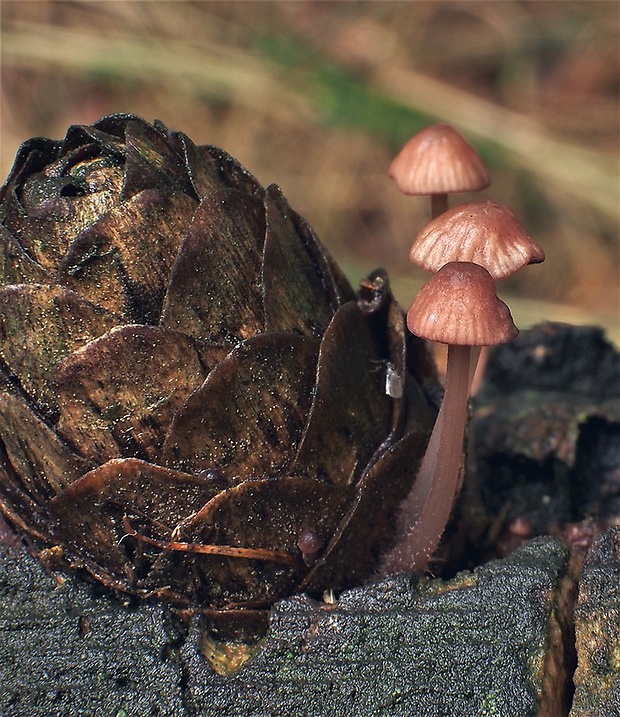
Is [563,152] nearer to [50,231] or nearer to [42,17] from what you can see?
[42,17]

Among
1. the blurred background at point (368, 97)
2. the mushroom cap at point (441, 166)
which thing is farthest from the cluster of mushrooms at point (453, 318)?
the blurred background at point (368, 97)

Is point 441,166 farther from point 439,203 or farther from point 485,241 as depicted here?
point 485,241

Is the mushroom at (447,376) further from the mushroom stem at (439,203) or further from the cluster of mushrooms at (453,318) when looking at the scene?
the mushroom stem at (439,203)

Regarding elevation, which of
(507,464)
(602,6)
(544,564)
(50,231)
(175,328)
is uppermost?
(602,6)

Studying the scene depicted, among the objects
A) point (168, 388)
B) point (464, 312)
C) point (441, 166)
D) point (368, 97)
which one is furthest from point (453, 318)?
point (368, 97)

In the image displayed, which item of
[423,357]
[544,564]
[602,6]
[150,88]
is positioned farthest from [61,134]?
[544,564]

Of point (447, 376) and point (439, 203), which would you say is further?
point (439, 203)

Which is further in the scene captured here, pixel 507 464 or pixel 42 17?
pixel 42 17

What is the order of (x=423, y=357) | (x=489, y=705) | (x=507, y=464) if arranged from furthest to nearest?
(x=507, y=464) → (x=423, y=357) → (x=489, y=705)
